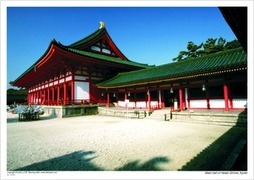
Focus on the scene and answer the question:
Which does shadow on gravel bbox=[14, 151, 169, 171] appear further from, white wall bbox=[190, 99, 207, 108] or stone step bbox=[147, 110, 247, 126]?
white wall bbox=[190, 99, 207, 108]

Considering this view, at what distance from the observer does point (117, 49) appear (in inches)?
961

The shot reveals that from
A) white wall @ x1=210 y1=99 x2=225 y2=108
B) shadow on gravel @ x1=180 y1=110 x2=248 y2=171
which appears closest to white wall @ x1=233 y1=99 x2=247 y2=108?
white wall @ x1=210 y1=99 x2=225 y2=108

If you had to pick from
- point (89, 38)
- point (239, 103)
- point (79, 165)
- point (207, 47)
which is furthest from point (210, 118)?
point (207, 47)

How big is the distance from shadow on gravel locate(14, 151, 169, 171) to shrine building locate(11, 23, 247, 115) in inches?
322

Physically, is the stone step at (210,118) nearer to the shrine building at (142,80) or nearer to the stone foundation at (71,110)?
the shrine building at (142,80)

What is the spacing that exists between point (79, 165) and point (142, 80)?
11219 millimetres

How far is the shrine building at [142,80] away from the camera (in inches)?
437

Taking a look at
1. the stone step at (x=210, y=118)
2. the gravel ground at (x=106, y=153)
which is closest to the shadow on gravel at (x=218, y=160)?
the gravel ground at (x=106, y=153)

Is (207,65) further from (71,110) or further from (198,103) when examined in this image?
(71,110)

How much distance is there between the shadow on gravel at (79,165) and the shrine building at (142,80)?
8184 mm

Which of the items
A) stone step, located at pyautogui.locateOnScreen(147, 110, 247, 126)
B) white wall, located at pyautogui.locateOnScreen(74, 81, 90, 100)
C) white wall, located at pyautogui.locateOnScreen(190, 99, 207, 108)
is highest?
white wall, located at pyautogui.locateOnScreen(74, 81, 90, 100)

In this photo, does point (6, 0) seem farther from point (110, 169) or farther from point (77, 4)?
point (110, 169)

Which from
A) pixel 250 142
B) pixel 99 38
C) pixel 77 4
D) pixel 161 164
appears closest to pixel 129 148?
pixel 161 164

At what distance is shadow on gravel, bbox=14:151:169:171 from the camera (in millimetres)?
4105
